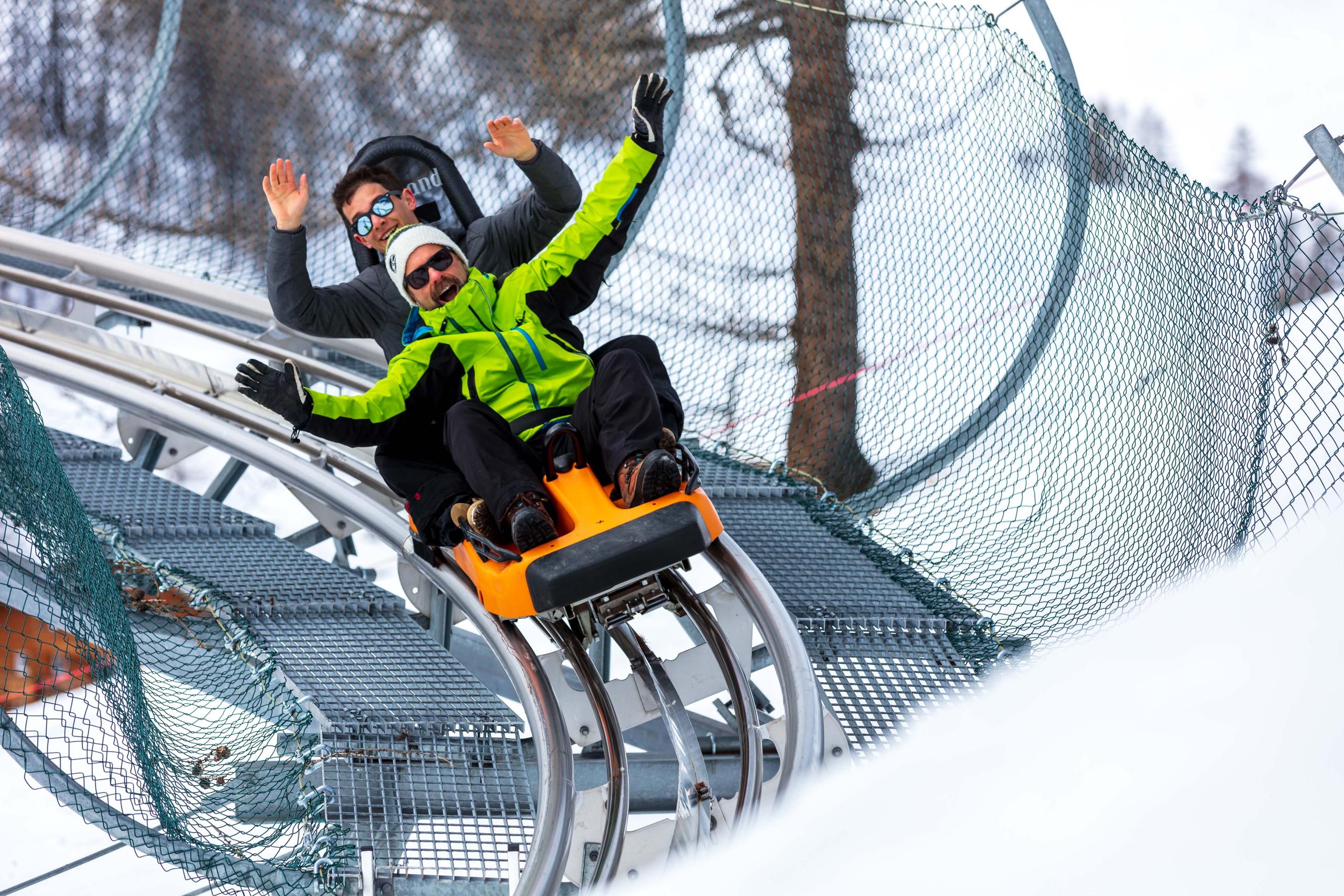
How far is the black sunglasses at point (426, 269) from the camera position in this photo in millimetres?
2477

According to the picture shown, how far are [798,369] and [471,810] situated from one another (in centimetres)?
170

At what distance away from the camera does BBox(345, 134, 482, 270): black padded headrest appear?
3053 mm

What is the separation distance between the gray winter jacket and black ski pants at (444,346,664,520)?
0.62 meters

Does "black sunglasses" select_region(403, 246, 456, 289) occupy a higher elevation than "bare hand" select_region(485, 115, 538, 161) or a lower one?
lower

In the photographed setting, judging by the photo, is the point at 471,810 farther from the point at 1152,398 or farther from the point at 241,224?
the point at 241,224

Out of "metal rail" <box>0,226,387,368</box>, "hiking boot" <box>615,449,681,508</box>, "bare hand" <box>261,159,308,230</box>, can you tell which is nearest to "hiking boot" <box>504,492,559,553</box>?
"hiking boot" <box>615,449,681,508</box>

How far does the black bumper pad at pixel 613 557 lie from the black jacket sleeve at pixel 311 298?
0.95m

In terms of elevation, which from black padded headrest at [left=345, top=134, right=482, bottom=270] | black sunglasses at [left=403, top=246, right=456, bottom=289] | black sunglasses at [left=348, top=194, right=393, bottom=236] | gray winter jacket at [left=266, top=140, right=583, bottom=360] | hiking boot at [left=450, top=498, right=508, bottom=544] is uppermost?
black padded headrest at [left=345, top=134, right=482, bottom=270]

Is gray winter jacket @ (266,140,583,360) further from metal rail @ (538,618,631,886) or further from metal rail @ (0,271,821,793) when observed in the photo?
metal rail @ (538,618,631,886)

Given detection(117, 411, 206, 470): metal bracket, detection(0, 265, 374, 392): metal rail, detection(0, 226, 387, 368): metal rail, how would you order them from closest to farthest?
detection(117, 411, 206, 470): metal bracket → detection(0, 265, 374, 392): metal rail → detection(0, 226, 387, 368): metal rail

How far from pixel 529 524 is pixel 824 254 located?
1756mm

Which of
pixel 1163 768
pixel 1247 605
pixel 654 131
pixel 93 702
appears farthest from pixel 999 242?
pixel 93 702

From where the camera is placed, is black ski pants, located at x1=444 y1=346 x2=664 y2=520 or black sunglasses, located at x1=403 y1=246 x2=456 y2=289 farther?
black sunglasses, located at x1=403 y1=246 x2=456 y2=289

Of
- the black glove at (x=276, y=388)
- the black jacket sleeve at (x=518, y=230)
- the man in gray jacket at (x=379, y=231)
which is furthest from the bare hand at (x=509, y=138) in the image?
the black glove at (x=276, y=388)
